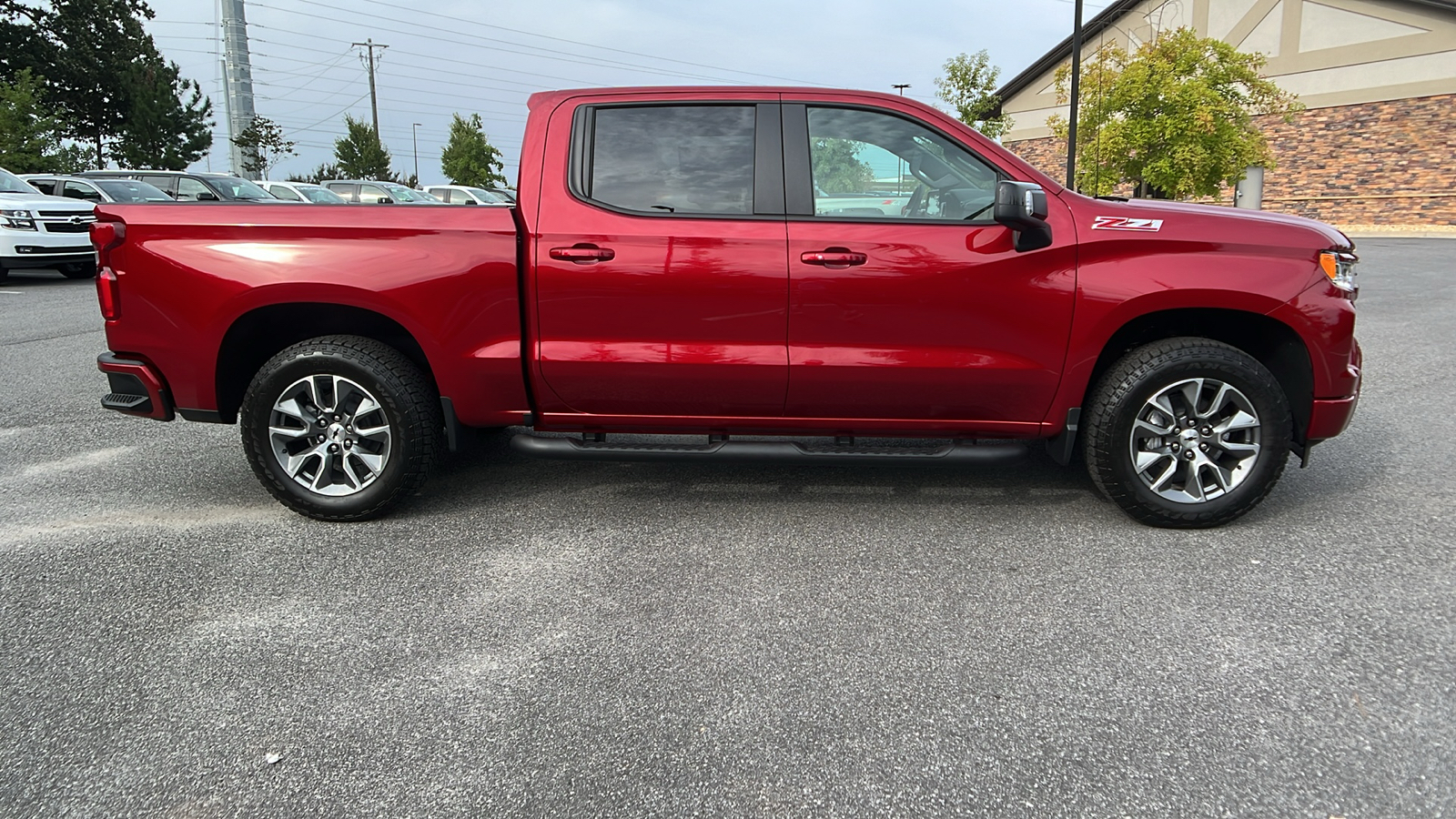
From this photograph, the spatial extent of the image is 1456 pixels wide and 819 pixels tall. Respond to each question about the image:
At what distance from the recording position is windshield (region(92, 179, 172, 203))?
15109 mm

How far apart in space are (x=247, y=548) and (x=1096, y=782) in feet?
10.8

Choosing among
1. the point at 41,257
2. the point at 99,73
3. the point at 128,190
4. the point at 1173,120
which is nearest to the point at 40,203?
the point at 41,257

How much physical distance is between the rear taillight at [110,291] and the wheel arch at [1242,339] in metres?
4.18

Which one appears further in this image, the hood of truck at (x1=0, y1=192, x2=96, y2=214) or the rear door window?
the hood of truck at (x1=0, y1=192, x2=96, y2=214)

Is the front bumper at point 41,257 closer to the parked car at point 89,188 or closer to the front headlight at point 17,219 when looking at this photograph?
the front headlight at point 17,219

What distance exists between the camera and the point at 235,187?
19.2 metres

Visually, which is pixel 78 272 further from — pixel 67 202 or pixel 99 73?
pixel 99 73

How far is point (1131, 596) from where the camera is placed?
10.9 ft

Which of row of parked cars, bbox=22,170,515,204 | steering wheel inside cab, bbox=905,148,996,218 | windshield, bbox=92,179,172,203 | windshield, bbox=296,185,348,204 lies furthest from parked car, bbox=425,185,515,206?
steering wheel inside cab, bbox=905,148,996,218

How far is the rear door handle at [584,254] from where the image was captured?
12.5ft

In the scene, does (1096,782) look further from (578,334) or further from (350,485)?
(350,485)

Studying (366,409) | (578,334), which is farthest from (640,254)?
(366,409)

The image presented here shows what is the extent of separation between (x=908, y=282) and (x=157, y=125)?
47.9 metres

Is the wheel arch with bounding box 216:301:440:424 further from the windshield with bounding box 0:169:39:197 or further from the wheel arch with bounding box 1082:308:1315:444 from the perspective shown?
the windshield with bounding box 0:169:39:197
